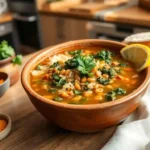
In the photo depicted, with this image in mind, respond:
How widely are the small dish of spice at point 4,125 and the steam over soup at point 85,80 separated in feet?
0.43

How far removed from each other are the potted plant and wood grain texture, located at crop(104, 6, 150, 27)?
4.53 feet

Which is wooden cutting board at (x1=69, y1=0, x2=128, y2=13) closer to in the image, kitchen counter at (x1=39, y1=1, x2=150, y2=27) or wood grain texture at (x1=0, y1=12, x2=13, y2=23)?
kitchen counter at (x1=39, y1=1, x2=150, y2=27)

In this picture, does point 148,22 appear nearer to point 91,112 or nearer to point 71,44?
point 71,44

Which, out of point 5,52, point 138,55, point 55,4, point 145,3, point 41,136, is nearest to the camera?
point 41,136

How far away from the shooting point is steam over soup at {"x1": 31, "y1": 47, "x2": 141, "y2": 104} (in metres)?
0.68

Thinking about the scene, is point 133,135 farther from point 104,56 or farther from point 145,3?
point 145,3

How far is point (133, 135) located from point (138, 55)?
0.29m

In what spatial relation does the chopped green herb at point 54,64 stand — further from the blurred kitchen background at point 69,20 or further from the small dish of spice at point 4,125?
the blurred kitchen background at point 69,20

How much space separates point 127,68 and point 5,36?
2.76 metres

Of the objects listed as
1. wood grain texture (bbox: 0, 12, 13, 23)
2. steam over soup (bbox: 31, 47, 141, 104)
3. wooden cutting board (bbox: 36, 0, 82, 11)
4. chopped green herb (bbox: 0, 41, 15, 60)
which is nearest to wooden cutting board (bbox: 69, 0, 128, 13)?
wooden cutting board (bbox: 36, 0, 82, 11)

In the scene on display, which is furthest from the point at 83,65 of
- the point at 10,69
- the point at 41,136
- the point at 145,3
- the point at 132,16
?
the point at 145,3

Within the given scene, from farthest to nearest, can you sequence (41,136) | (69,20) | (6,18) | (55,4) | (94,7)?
(6,18) → (55,4) → (69,20) → (94,7) → (41,136)

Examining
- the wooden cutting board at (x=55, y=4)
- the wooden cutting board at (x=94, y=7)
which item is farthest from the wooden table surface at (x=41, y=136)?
the wooden cutting board at (x=55, y=4)

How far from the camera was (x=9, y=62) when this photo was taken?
978 mm
